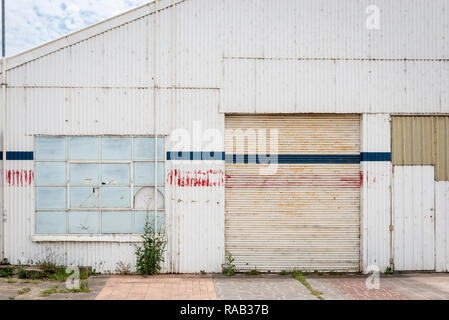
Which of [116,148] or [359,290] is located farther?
[116,148]

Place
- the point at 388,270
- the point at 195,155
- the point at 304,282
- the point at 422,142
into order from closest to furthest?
the point at 304,282 < the point at 195,155 < the point at 388,270 < the point at 422,142

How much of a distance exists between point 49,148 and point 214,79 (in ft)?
14.0

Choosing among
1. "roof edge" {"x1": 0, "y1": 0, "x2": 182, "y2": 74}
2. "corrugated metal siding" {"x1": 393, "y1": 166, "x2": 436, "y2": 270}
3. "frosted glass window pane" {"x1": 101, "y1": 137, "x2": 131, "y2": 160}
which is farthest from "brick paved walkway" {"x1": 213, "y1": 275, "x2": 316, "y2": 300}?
"roof edge" {"x1": 0, "y1": 0, "x2": 182, "y2": 74}

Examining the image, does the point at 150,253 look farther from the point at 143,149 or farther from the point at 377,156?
the point at 377,156

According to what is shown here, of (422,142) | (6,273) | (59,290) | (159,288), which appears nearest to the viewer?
(59,290)

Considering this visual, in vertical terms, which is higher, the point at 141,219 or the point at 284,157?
the point at 284,157

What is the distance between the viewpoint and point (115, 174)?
422 inches

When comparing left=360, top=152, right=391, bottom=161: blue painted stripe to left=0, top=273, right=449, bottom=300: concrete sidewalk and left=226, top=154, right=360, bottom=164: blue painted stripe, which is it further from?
left=0, top=273, right=449, bottom=300: concrete sidewalk

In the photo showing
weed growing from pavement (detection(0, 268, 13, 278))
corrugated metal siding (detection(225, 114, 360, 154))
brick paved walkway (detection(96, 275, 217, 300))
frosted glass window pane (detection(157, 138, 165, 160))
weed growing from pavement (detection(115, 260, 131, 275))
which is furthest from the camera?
corrugated metal siding (detection(225, 114, 360, 154))

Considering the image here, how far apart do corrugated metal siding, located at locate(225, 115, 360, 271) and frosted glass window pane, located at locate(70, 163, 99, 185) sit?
3193 mm

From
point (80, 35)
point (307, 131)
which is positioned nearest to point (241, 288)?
point (307, 131)

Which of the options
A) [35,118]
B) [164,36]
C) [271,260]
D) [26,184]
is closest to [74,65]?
[35,118]

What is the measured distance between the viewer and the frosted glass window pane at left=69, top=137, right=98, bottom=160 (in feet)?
35.1

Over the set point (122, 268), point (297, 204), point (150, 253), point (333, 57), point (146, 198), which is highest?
point (333, 57)
